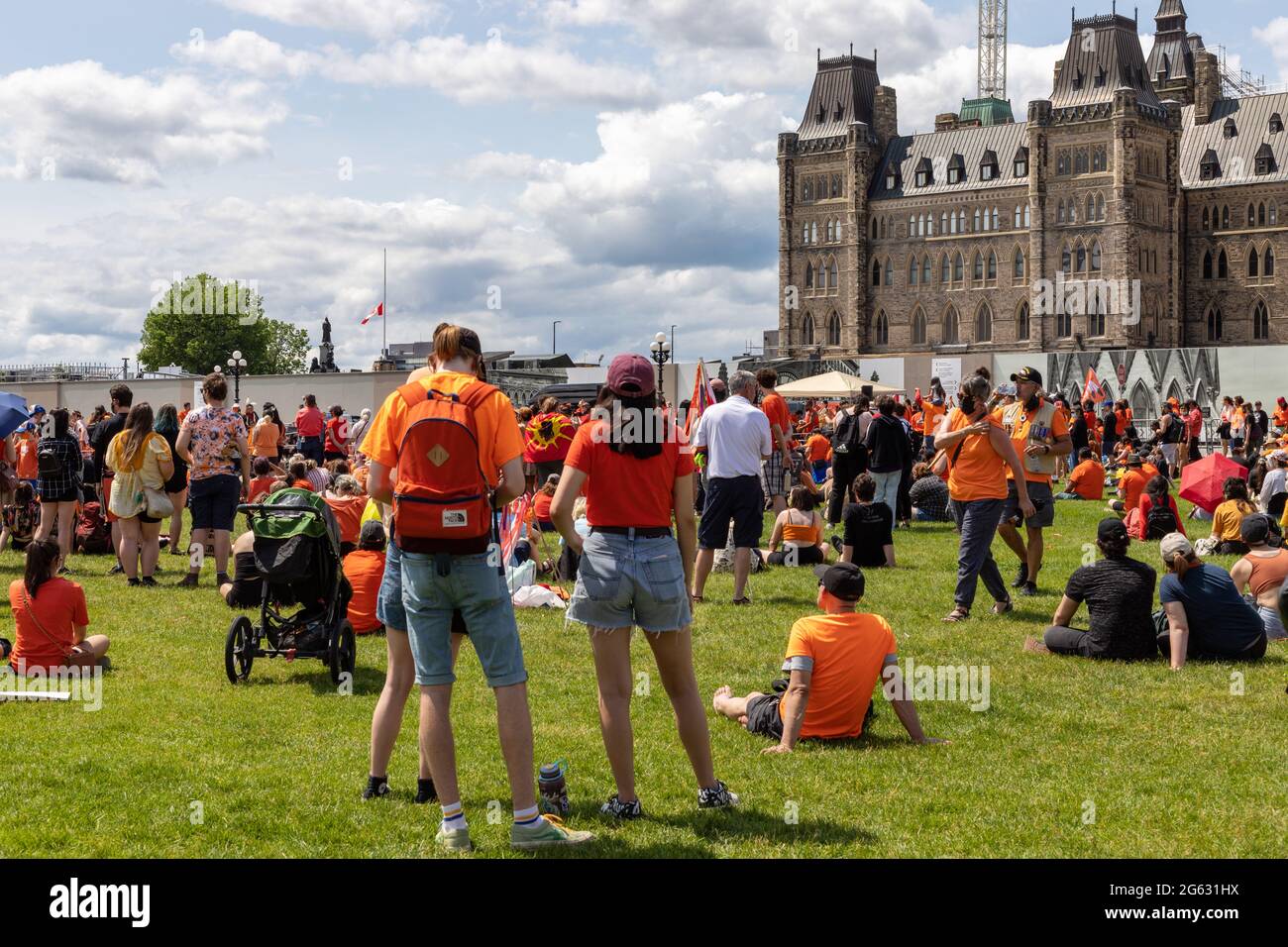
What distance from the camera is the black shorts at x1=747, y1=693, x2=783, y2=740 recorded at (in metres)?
7.98

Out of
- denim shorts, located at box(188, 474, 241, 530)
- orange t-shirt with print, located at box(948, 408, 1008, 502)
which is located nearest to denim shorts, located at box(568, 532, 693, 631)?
orange t-shirt with print, located at box(948, 408, 1008, 502)

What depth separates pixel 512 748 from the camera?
19.2 ft

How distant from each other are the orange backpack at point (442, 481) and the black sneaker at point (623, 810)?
1.48 m

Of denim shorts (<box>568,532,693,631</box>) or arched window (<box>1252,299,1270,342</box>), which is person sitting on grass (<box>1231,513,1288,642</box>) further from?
arched window (<box>1252,299,1270,342</box>)

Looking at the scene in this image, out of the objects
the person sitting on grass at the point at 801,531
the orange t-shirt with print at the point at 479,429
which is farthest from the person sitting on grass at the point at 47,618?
the person sitting on grass at the point at 801,531

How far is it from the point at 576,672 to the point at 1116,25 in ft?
301

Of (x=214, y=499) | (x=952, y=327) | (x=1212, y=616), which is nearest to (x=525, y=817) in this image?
(x=1212, y=616)

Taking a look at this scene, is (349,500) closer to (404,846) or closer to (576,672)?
(576,672)

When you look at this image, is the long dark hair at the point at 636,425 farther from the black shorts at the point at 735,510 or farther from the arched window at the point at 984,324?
the arched window at the point at 984,324

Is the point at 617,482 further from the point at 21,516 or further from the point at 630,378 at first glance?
the point at 21,516

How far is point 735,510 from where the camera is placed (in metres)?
12.8

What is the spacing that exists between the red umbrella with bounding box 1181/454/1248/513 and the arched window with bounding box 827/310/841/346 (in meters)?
79.6
